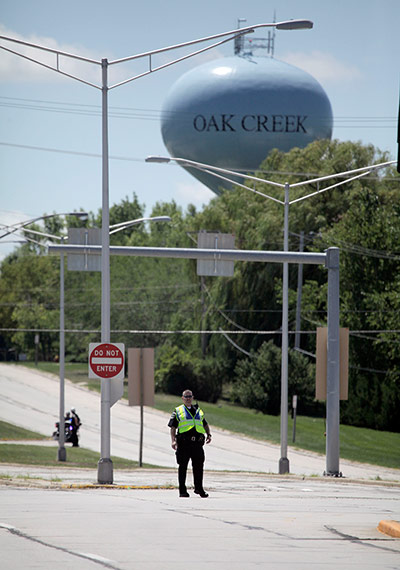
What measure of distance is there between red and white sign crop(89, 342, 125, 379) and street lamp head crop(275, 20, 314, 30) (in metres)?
7.48

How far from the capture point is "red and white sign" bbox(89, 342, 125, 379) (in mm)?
21984

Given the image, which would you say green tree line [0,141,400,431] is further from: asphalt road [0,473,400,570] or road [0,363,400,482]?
asphalt road [0,473,400,570]

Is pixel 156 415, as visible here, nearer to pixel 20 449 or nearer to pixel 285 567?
pixel 20 449

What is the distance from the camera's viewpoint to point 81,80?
872 inches

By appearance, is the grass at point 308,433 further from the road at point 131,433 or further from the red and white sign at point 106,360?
the red and white sign at point 106,360

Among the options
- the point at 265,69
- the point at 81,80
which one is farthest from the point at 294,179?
the point at 81,80

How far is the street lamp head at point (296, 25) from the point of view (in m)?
21.8

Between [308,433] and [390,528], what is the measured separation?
42839mm

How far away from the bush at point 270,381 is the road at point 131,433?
201 inches

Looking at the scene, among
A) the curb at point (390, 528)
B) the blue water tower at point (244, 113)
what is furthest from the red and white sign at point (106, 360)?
the blue water tower at point (244, 113)

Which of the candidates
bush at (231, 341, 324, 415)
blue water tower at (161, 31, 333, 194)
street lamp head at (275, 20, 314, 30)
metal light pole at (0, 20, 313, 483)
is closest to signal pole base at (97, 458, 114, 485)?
metal light pole at (0, 20, 313, 483)

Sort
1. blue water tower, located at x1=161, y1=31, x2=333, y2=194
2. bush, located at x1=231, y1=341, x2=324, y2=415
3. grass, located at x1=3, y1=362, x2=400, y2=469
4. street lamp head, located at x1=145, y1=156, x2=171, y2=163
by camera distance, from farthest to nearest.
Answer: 1. blue water tower, located at x1=161, y1=31, x2=333, y2=194
2. bush, located at x1=231, y1=341, x2=324, y2=415
3. grass, located at x1=3, y1=362, x2=400, y2=469
4. street lamp head, located at x1=145, y1=156, x2=171, y2=163

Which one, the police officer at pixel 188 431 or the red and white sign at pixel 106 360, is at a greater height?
the red and white sign at pixel 106 360

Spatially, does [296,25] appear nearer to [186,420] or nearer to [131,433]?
[186,420]
